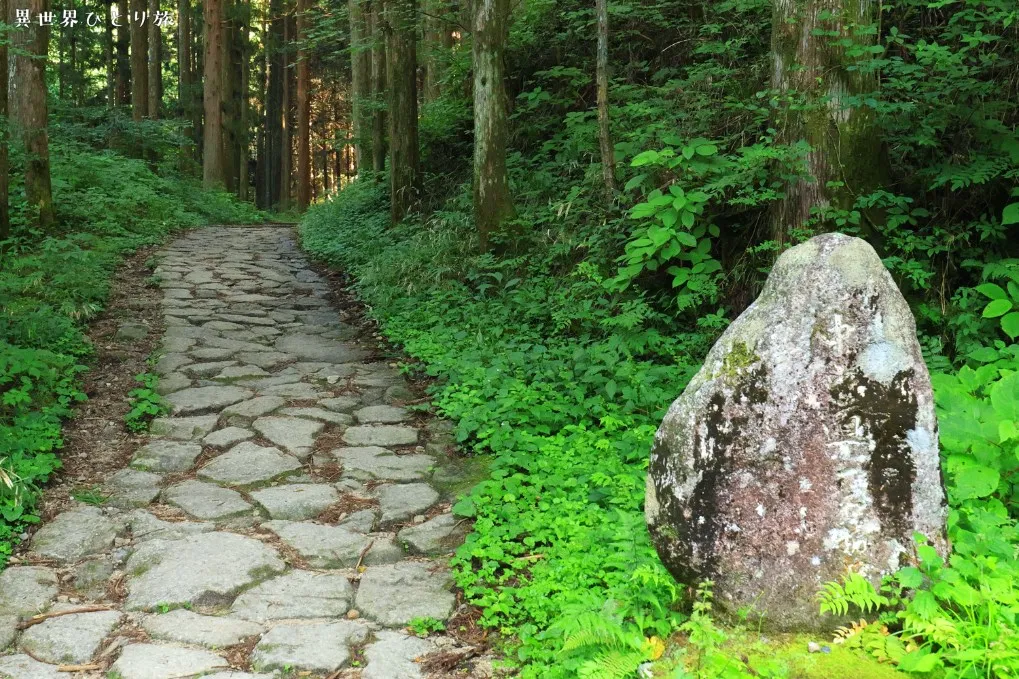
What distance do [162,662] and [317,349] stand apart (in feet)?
15.5

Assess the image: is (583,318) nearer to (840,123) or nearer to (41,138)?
(840,123)

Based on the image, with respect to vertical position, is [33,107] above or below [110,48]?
below

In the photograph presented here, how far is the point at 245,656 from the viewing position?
2.93 m

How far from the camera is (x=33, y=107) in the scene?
9.88 m

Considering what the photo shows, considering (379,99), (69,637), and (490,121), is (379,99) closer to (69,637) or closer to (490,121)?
(490,121)

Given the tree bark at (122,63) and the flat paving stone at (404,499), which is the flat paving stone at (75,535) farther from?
the tree bark at (122,63)

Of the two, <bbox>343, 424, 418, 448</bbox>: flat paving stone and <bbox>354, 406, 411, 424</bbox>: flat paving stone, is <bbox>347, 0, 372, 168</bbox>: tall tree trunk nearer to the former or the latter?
<bbox>354, 406, 411, 424</bbox>: flat paving stone

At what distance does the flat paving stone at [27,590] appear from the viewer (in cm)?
318

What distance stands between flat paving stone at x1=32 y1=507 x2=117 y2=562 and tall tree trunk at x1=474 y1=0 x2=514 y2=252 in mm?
5274

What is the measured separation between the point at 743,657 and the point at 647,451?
6.30 feet

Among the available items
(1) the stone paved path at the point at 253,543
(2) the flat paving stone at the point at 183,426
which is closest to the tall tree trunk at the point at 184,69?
(1) the stone paved path at the point at 253,543

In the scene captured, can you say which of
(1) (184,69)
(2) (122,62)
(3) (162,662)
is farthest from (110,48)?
(3) (162,662)

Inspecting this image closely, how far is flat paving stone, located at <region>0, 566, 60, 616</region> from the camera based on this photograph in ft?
10.4

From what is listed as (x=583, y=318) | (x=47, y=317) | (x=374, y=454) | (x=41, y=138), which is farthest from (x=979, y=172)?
(x=41, y=138)
